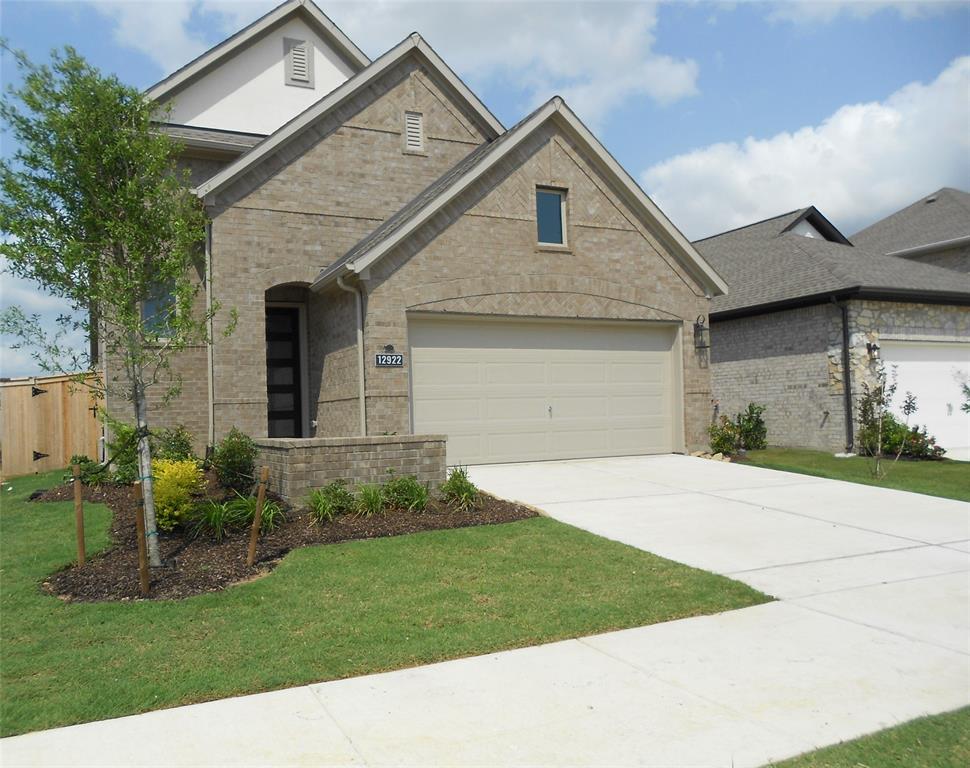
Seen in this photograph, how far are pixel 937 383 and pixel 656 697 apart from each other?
59.9ft

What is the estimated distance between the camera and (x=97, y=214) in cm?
768

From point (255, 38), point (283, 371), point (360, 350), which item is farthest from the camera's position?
point (255, 38)

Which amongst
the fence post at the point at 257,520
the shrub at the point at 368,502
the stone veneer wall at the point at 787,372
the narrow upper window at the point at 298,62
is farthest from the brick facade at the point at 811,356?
the fence post at the point at 257,520

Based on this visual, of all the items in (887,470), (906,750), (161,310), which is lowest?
(906,750)

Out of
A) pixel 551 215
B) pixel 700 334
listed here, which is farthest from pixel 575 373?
pixel 551 215

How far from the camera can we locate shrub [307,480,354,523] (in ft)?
31.6

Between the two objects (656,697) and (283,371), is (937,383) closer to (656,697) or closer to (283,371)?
(283,371)

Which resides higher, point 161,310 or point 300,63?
point 300,63

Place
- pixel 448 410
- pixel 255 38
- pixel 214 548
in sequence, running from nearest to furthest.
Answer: pixel 214 548 < pixel 448 410 < pixel 255 38

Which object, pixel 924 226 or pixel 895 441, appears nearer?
pixel 895 441

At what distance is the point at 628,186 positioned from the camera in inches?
635

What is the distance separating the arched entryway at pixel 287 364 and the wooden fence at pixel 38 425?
451 cm

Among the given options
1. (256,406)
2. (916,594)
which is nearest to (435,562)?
(916,594)

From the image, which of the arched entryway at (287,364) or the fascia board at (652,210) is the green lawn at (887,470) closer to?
the fascia board at (652,210)
